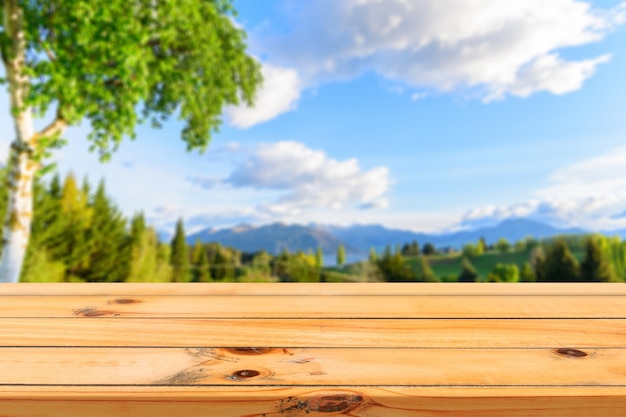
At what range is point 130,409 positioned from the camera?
0.95m

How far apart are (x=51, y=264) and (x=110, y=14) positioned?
13734 mm

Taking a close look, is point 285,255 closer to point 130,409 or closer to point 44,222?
point 44,222

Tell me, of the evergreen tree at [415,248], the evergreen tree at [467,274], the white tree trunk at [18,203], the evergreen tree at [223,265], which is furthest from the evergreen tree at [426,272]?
the white tree trunk at [18,203]

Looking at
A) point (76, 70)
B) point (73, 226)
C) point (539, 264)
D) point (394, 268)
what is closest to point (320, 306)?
point (76, 70)

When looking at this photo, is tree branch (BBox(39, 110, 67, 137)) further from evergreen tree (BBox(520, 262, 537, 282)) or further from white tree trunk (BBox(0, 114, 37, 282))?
evergreen tree (BBox(520, 262, 537, 282))

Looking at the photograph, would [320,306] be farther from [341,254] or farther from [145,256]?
[341,254]

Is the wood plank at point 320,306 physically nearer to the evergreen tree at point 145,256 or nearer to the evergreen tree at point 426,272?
the evergreen tree at point 145,256

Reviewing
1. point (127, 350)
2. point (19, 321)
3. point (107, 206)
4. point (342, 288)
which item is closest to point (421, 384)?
point (127, 350)

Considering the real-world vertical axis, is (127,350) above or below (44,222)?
below

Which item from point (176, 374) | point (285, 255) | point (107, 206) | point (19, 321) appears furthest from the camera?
point (285, 255)

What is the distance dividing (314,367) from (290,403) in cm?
17

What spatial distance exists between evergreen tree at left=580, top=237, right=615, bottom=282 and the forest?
0.05m

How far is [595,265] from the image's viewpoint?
25984mm

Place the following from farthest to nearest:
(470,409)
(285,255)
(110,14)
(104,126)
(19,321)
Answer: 1. (285,255)
2. (104,126)
3. (110,14)
4. (19,321)
5. (470,409)
